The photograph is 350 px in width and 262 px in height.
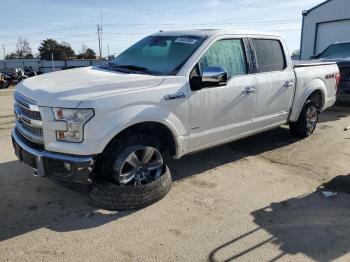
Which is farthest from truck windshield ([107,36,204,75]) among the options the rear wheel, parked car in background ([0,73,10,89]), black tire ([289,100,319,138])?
parked car in background ([0,73,10,89])

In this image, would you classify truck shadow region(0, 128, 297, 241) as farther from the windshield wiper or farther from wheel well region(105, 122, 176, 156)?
the windshield wiper

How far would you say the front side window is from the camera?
193 inches

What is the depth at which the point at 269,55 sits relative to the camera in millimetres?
5957

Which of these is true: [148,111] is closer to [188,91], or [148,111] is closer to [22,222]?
[188,91]

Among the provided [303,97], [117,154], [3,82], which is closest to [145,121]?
[117,154]

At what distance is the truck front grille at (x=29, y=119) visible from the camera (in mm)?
3922

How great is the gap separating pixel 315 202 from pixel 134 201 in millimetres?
2065

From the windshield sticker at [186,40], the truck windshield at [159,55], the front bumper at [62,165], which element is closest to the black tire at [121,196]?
the front bumper at [62,165]

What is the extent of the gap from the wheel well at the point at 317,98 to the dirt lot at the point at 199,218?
1.67 meters

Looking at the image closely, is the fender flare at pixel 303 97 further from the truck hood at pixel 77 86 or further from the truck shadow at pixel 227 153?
the truck hood at pixel 77 86

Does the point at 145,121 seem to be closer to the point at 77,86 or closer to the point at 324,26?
the point at 77,86

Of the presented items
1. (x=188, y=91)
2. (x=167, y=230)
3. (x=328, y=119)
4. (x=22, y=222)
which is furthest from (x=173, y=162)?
(x=328, y=119)

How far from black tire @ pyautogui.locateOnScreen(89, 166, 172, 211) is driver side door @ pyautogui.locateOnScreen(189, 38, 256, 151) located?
3.00 feet

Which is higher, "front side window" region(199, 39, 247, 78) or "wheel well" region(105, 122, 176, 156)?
"front side window" region(199, 39, 247, 78)
